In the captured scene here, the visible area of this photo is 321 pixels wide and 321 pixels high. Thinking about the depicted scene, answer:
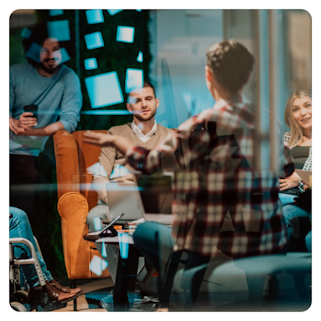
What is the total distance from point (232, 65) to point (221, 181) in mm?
672

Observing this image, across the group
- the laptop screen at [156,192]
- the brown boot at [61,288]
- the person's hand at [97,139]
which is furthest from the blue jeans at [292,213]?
the brown boot at [61,288]

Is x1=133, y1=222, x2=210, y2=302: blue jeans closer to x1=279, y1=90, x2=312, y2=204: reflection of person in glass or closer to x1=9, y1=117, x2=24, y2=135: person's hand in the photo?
x1=279, y1=90, x2=312, y2=204: reflection of person in glass

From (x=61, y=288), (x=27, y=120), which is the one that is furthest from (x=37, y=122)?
(x=61, y=288)

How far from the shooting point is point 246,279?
2180mm

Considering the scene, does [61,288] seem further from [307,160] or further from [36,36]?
[307,160]

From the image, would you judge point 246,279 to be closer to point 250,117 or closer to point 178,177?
point 178,177

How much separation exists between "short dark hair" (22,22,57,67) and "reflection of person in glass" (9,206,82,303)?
959 mm

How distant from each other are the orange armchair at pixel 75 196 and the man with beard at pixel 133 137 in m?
0.05

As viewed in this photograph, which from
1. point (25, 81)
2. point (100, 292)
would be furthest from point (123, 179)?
point (25, 81)

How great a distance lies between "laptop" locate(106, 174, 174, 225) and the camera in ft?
7.11

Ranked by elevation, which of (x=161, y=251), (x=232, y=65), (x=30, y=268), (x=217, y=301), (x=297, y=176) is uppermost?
(x=232, y=65)

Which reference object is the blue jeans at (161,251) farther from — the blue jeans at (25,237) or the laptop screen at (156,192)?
the blue jeans at (25,237)

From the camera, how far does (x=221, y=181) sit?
2.14m

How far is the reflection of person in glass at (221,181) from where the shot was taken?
84.0 inches
